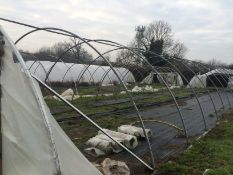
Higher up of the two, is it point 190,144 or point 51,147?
point 51,147

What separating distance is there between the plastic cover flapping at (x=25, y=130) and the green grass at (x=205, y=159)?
3.27m

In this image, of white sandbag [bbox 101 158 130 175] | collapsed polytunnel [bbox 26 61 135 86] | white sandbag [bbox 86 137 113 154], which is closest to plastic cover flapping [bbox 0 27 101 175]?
white sandbag [bbox 101 158 130 175]

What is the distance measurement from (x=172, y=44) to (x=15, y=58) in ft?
254

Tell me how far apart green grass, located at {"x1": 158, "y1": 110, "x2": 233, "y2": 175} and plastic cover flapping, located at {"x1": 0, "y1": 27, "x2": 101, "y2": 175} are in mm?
3272

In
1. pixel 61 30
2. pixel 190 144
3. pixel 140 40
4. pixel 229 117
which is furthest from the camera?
pixel 140 40

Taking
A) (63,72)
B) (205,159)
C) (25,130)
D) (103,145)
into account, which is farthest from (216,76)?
(25,130)

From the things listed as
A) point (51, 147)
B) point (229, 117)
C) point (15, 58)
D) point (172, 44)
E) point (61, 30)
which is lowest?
point (229, 117)

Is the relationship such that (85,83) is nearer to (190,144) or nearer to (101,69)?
(101,69)

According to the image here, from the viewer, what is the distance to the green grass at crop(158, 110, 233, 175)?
763 cm

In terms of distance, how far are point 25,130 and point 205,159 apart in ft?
16.7

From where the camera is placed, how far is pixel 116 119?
14117 millimetres

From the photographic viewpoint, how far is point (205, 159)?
8594 mm

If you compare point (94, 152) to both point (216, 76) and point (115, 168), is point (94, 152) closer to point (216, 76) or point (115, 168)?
point (115, 168)

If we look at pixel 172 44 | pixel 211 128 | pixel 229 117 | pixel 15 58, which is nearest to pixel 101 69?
pixel 229 117
